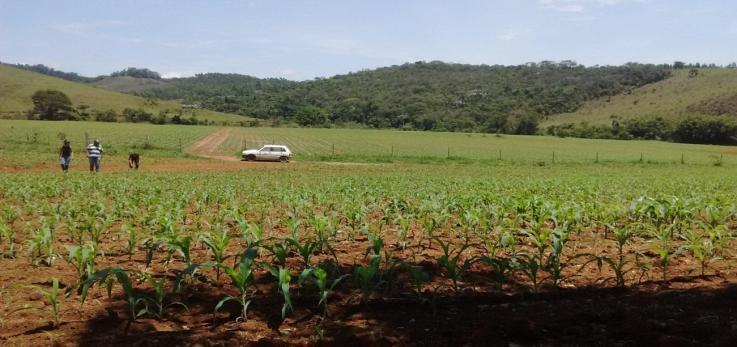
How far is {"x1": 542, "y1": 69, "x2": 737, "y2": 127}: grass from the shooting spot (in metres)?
119

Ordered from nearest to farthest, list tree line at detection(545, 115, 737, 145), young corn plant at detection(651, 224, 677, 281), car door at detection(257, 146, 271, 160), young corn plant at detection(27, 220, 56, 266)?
1. young corn plant at detection(651, 224, 677, 281)
2. young corn plant at detection(27, 220, 56, 266)
3. car door at detection(257, 146, 271, 160)
4. tree line at detection(545, 115, 737, 145)

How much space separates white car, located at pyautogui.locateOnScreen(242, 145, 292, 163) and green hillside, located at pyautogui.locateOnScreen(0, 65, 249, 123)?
7968 cm

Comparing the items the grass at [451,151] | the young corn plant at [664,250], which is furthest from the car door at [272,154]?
the young corn plant at [664,250]

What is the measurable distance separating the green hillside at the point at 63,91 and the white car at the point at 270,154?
79.7m

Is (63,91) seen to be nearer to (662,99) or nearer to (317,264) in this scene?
(317,264)

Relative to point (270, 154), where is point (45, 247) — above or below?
above

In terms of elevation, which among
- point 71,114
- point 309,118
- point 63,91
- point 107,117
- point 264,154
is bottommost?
point 264,154

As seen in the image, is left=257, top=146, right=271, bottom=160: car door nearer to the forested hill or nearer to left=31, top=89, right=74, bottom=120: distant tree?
left=31, top=89, right=74, bottom=120: distant tree

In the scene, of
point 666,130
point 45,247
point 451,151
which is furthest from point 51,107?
point 666,130

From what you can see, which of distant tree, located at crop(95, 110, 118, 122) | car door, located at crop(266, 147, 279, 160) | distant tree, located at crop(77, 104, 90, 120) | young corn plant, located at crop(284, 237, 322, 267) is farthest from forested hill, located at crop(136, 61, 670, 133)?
young corn plant, located at crop(284, 237, 322, 267)

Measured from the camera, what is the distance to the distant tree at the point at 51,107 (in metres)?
95.8

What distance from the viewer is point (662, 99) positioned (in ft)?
429

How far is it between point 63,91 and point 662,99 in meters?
149

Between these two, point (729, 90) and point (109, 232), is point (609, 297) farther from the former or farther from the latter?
point (729, 90)
